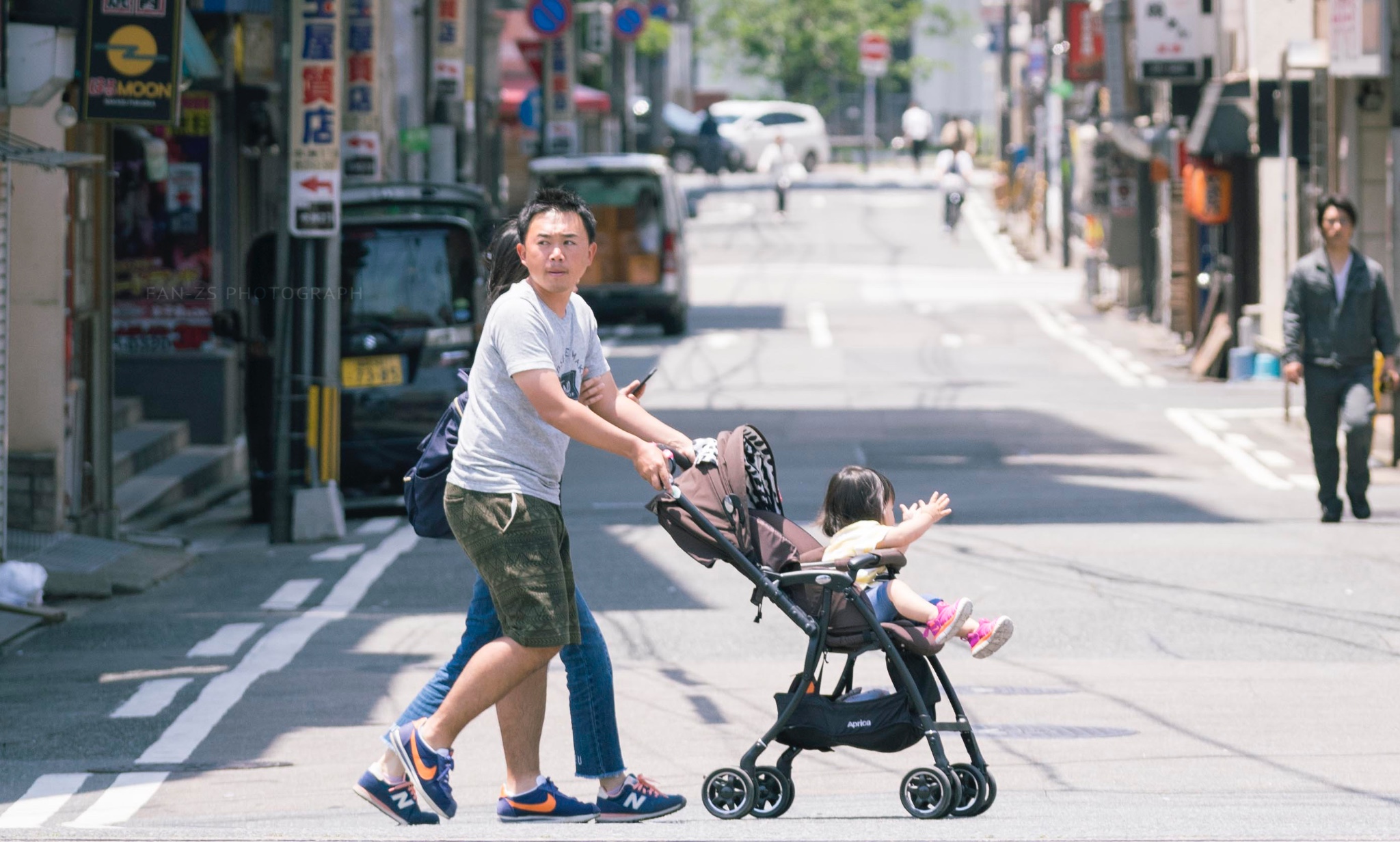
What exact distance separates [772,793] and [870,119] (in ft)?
214

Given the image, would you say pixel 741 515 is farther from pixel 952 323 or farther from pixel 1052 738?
pixel 952 323

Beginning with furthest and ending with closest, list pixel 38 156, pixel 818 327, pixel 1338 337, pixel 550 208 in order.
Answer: pixel 818 327 < pixel 1338 337 < pixel 38 156 < pixel 550 208

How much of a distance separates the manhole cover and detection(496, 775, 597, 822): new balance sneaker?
2.21 m

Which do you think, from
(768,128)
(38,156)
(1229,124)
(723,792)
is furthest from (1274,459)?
(768,128)

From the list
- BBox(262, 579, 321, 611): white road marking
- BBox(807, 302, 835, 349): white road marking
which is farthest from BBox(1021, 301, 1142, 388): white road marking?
BBox(262, 579, 321, 611): white road marking

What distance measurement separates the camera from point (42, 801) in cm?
690

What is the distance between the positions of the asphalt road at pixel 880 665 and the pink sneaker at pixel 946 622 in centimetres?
54

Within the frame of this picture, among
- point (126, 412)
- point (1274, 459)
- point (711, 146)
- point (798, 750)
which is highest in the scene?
point (711, 146)

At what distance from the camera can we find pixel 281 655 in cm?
954

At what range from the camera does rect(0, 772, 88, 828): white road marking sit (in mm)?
6566

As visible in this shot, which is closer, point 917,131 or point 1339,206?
point 1339,206

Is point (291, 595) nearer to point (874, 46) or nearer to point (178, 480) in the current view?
point (178, 480)

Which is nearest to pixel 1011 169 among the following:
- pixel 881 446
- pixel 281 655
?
pixel 881 446

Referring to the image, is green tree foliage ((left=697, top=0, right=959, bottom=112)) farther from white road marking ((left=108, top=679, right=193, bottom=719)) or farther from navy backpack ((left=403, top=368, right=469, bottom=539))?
navy backpack ((left=403, top=368, right=469, bottom=539))
